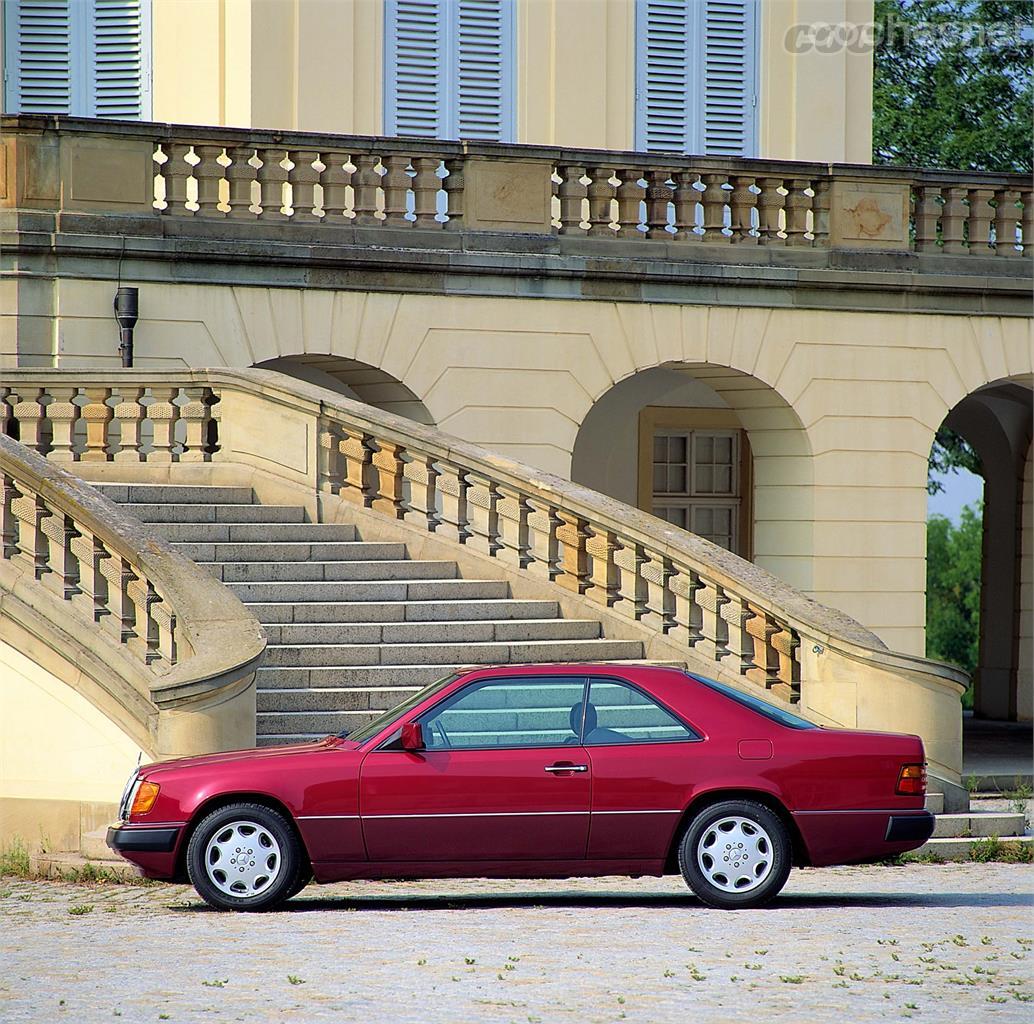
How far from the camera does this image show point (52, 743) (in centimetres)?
1243

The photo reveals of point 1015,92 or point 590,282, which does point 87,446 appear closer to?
point 590,282

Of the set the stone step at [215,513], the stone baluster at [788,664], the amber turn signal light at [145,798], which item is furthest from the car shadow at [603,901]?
the stone step at [215,513]

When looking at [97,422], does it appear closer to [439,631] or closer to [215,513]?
[215,513]

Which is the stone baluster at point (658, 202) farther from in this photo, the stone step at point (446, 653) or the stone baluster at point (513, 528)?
the stone step at point (446, 653)

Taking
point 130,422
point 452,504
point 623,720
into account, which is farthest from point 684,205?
point 623,720

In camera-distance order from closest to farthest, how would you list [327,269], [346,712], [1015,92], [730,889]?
[730,889], [346,712], [327,269], [1015,92]

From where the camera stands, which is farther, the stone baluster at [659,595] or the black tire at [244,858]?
the stone baluster at [659,595]

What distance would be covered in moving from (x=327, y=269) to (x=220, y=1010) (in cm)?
1126

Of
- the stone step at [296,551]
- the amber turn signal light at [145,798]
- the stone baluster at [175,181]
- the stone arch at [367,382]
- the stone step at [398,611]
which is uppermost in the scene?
the stone baluster at [175,181]

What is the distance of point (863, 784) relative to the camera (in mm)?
10406

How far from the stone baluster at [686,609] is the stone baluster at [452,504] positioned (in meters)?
1.73

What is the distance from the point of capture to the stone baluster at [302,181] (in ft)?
59.0

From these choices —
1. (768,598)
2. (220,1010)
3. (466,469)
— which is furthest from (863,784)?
(466,469)

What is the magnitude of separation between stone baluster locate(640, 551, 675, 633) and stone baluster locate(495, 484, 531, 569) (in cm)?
95
